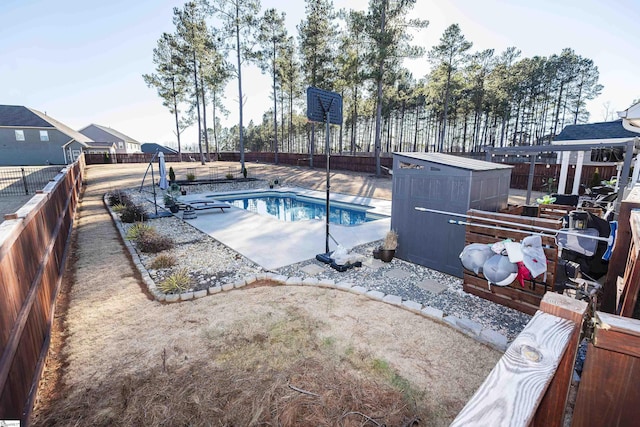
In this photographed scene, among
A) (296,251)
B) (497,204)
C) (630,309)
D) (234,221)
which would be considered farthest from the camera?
(234,221)

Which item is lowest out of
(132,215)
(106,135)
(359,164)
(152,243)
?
(152,243)

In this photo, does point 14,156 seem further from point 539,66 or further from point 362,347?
point 539,66

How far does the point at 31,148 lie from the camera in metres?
27.5

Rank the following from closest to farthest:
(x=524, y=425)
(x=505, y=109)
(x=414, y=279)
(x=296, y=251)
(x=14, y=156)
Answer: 1. (x=524, y=425)
2. (x=414, y=279)
3. (x=296, y=251)
4. (x=14, y=156)
5. (x=505, y=109)

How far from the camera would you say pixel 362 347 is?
313 centimetres

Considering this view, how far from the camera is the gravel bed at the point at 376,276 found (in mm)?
3914

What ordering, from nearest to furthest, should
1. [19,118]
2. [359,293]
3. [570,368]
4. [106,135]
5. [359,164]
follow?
[570,368]
[359,293]
[359,164]
[19,118]
[106,135]

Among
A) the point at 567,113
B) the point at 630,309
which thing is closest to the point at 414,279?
the point at 630,309

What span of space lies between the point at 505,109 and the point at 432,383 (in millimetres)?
38439

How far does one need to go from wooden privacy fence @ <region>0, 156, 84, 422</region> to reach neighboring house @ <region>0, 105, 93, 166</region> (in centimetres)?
3030

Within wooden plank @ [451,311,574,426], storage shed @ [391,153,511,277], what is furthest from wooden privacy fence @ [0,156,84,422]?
storage shed @ [391,153,511,277]

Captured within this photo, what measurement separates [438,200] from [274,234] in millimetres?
4045

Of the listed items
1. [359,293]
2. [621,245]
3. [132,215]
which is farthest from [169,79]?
[621,245]

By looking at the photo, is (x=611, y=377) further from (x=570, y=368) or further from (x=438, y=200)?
(x=438, y=200)
